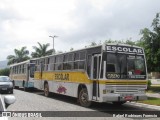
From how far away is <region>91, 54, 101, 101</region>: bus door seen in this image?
1565 centimetres

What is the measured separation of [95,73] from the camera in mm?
16047

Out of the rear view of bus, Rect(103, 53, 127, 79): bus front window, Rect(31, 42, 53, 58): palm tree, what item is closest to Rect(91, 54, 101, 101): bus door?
the rear view of bus

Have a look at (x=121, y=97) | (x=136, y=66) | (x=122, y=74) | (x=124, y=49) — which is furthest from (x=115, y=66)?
(x=121, y=97)

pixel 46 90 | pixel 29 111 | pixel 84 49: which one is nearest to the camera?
pixel 29 111

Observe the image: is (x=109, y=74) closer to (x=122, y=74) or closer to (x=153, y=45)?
(x=122, y=74)

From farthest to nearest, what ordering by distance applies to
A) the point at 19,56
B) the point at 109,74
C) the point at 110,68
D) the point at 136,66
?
the point at 19,56 → the point at 136,66 → the point at 110,68 → the point at 109,74

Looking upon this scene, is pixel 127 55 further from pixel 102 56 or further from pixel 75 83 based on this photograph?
pixel 75 83

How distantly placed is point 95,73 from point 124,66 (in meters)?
1.44

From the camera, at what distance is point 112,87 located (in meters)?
15.1

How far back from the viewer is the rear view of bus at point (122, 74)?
49.5 feet

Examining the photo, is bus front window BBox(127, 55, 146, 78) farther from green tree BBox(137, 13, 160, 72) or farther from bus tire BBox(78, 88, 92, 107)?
green tree BBox(137, 13, 160, 72)

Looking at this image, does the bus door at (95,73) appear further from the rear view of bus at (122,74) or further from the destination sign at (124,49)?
the destination sign at (124,49)

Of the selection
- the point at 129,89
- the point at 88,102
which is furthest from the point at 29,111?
the point at 129,89

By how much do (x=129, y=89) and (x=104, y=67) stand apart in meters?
1.63
